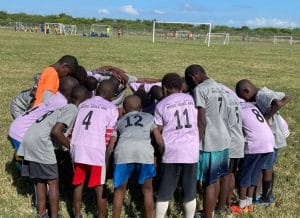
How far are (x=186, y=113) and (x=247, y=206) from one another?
5.08 ft

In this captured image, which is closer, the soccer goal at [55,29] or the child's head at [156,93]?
the child's head at [156,93]

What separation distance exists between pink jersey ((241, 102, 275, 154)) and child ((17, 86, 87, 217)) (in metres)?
1.96

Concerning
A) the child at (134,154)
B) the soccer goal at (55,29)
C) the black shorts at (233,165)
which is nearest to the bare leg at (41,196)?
the child at (134,154)

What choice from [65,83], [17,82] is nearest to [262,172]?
[65,83]

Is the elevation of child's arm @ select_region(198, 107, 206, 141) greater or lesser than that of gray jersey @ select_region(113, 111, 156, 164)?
greater

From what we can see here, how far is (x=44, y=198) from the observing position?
5117 millimetres

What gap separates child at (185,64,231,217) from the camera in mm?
4887

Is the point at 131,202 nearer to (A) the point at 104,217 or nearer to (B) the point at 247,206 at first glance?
(A) the point at 104,217

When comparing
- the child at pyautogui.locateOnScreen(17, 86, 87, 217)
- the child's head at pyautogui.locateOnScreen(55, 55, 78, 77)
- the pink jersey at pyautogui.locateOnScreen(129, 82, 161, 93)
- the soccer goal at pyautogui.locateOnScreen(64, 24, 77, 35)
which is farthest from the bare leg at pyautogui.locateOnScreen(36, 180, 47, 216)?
the soccer goal at pyautogui.locateOnScreen(64, 24, 77, 35)

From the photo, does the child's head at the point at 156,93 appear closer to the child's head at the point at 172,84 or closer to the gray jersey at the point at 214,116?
the child's head at the point at 172,84

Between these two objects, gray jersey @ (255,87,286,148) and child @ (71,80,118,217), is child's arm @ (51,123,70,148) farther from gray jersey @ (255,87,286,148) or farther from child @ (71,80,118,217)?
gray jersey @ (255,87,286,148)

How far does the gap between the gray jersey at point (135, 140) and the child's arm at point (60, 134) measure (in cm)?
50

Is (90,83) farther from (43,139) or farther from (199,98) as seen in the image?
(199,98)

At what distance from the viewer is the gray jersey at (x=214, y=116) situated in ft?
16.1
